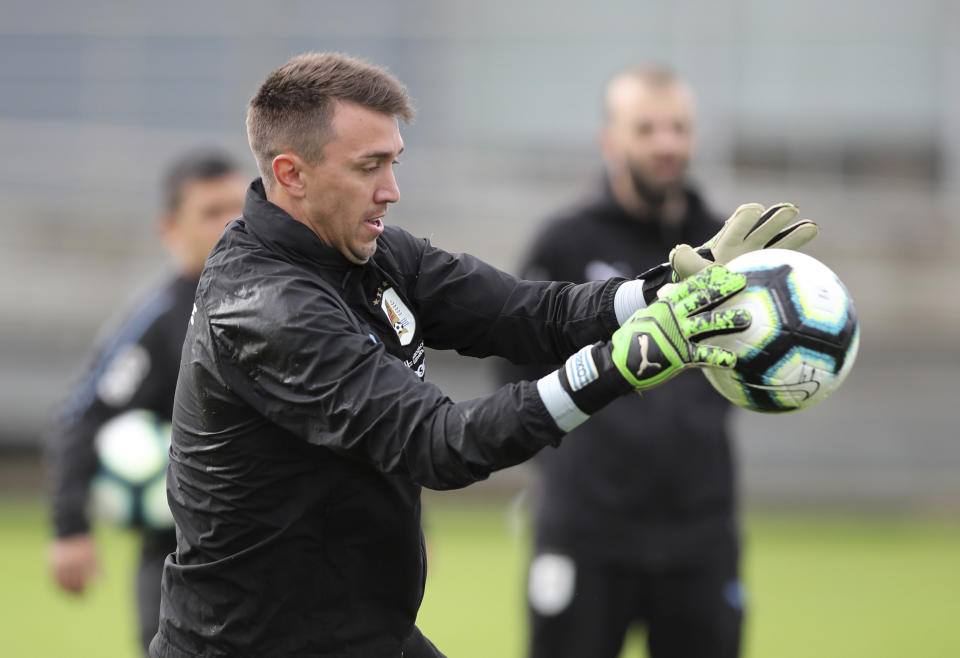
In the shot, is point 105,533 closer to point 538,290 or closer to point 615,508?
point 615,508

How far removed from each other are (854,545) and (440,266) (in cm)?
902

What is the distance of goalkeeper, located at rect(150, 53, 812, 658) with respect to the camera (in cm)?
314

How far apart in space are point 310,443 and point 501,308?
0.76m

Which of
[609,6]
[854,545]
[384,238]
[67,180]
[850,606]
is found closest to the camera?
[384,238]

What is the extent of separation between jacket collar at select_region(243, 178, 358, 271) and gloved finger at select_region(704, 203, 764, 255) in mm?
995

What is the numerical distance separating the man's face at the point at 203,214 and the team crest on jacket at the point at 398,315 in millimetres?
2416

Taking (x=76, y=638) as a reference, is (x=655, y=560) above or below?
above

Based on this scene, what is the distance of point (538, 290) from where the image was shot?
12.7ft

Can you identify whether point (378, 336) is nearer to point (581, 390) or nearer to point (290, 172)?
point (290, 172)

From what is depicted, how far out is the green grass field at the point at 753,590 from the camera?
8.55 metres

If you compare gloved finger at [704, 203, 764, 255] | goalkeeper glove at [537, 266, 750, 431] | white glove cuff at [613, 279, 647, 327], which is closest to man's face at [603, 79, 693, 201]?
white glove cuff at [613, 279, 647, 327]

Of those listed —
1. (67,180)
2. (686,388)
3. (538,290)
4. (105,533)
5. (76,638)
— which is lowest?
(105,533)

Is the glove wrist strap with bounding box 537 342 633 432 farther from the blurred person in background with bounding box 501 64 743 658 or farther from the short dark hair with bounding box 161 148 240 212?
the short dark hair with bounding box 161 148 240 212

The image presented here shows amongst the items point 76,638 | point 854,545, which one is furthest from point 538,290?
point 854,545
